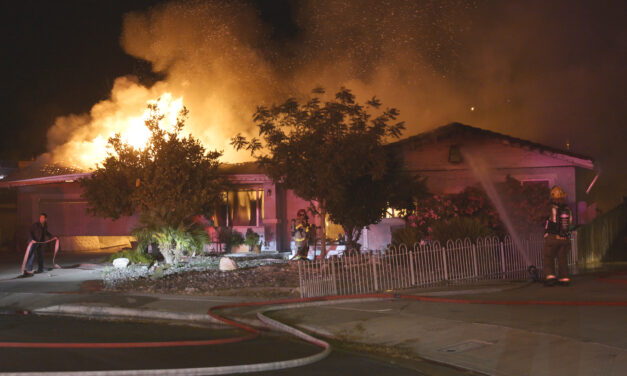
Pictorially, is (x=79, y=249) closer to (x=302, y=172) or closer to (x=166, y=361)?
(x=302, y=172)

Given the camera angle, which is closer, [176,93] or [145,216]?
[145,216]

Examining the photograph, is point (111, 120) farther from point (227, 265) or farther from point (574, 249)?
point (574, 249)

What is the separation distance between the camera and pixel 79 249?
25359 millimetres

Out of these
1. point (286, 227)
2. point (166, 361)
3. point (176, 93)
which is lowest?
point (166, 361)

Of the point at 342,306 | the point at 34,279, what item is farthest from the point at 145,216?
the point at 342,306

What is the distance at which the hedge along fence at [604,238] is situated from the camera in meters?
16.7

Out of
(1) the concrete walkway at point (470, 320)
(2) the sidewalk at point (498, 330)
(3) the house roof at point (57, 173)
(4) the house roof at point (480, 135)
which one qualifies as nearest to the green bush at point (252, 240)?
(3) the house roof at point (57, 173)

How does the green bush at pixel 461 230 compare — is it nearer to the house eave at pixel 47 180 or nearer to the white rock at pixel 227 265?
the white rock at pixel 227 265

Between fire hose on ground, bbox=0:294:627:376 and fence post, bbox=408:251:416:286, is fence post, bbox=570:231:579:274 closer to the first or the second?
fence post, bbox=408:251:416:286

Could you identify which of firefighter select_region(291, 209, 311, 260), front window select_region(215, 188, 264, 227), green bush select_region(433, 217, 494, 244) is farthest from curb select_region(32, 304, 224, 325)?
front window select_region(215, 188, 264, 227)

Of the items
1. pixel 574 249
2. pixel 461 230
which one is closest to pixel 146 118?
pixel 461 230

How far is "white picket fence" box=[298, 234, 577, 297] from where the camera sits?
37.4 feet

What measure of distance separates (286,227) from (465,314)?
1391 centimetres

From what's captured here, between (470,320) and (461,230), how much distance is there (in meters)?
6.23
